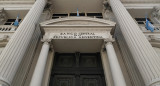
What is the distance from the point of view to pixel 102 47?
8602 mm

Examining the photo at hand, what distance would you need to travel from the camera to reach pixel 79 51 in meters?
9.30

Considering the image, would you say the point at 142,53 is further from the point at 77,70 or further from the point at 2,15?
the point at 2,15

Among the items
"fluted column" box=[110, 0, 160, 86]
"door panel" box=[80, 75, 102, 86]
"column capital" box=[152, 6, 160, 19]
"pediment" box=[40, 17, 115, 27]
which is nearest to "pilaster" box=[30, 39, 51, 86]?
"pediment" box=[40, 17, 115, 27]

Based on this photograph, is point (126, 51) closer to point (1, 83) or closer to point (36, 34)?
point (36, 34)

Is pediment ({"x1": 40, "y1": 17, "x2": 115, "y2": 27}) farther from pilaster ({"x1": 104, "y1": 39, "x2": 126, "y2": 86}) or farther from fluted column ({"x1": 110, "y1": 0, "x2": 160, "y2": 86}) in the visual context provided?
pilaster ({"x1": 104, "y1": 39, "x2": 126, "y2": 86})

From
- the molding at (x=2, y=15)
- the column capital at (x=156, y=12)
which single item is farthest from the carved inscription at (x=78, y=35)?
the column capital at (x=156, y=12)

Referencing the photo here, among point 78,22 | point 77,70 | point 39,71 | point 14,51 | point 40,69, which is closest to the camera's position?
point 14,51

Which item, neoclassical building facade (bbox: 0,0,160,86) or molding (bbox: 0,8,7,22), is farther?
molding (bbox: 0,8,7,22)

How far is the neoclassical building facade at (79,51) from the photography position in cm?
622

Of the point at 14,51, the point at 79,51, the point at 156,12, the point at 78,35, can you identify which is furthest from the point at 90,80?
the point at 156,12

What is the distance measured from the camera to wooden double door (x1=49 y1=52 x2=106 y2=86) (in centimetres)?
792

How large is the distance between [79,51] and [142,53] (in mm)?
4222

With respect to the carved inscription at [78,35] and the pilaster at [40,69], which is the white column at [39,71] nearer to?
the pilaster at [40,69]

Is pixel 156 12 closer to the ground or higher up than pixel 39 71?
higher up
